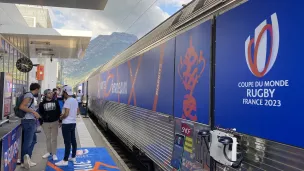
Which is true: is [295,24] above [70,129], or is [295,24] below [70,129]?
above

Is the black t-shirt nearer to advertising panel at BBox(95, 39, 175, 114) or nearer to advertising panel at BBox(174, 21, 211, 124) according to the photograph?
advertising panel at BBox(95, 39, 175, 114)

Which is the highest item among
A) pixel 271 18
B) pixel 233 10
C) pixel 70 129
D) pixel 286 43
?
pixel 233 10

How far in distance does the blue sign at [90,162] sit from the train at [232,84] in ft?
5.10

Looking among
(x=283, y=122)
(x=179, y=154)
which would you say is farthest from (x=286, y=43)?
(x=179, y=154)

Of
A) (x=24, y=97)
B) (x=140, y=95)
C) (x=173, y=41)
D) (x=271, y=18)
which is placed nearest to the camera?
(x=271, y=18)

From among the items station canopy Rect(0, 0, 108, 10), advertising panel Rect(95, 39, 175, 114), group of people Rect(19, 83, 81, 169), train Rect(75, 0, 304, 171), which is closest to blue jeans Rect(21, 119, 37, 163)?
group of people Rect(19, 83, 81, 169)

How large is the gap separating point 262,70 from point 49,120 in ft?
17.6

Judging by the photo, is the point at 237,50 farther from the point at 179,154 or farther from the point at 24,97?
the point at 24,97

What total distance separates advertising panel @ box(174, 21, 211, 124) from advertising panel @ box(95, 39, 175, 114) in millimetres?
305

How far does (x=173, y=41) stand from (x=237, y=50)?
1.80 metres

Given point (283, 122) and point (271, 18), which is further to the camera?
point (271, 18)

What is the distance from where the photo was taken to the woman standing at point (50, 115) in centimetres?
664

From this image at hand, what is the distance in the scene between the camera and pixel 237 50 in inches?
112

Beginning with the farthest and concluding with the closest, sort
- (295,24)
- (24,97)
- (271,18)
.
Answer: (24,97)
(271,18)
(295,24)
